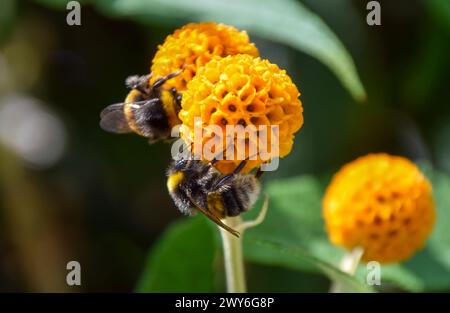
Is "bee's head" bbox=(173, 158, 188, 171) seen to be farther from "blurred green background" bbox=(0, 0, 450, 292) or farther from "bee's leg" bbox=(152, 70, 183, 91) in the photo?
"blurred green background" bbox=(0, 0, 450, 292)

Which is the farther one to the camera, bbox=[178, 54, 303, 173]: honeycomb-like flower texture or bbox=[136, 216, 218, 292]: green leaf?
bbox=[136, 216, 218, 292]: green leaf

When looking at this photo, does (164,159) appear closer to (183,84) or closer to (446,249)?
Answer: (446,249)

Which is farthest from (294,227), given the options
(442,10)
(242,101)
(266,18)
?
(242,101)

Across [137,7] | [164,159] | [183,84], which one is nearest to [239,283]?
[183,84]

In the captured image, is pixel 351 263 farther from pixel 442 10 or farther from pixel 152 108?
pixel 442 10

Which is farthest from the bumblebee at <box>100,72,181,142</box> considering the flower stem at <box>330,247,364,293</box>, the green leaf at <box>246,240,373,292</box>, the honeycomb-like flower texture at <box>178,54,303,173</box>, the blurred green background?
the blurred green background
